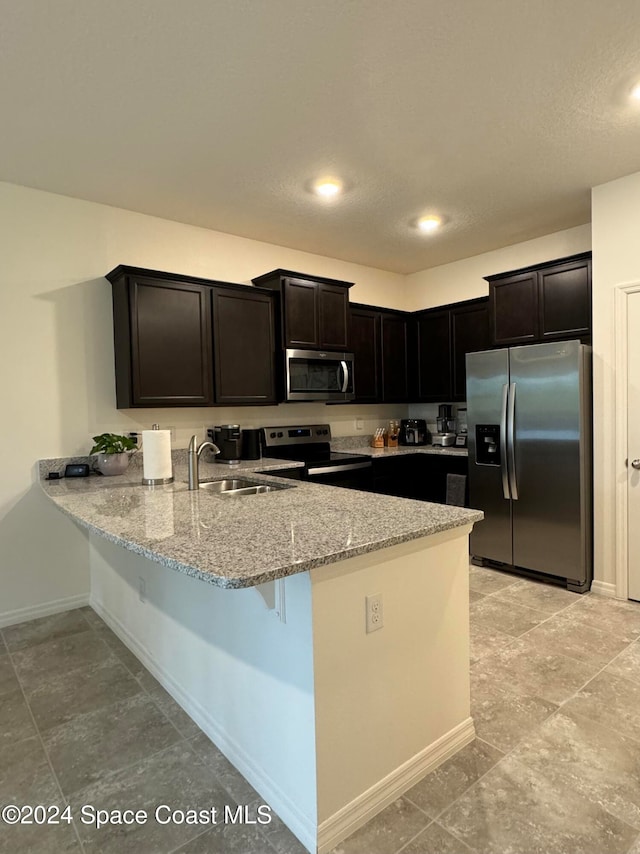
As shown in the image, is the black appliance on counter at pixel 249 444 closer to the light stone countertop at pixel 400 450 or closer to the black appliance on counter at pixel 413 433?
the light stone countertop at pixel 400 450

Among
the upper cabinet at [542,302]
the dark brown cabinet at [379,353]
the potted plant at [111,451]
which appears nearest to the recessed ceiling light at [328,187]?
the dark brown cabinet at [379,353]

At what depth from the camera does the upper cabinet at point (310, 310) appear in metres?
3.90

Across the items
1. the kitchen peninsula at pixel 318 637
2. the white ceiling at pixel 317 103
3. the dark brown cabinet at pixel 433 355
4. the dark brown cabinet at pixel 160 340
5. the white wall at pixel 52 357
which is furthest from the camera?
the dark brown cabinet at pixel 433 355

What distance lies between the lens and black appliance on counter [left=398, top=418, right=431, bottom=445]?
5.03 m

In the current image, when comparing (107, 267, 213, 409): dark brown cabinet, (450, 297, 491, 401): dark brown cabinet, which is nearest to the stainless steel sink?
(107, 267, 213, 409): dark brown cabinet

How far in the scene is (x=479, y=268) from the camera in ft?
15.5

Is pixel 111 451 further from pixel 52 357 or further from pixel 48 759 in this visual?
pixel 48 759

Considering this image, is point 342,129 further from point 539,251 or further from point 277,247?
point 539,251

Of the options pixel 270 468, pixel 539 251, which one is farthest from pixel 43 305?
pixel 539 251

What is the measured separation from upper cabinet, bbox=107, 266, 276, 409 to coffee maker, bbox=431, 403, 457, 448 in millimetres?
1802

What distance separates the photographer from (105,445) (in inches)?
122

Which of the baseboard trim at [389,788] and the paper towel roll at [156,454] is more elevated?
the paper towel roll at [156,454]

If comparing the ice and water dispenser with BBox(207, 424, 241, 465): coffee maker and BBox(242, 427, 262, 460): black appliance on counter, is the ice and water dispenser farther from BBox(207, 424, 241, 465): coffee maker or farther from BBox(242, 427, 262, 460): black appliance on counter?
BBox(207, 424, 241, 465): coffee maker

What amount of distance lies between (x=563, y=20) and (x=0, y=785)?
3476mm
